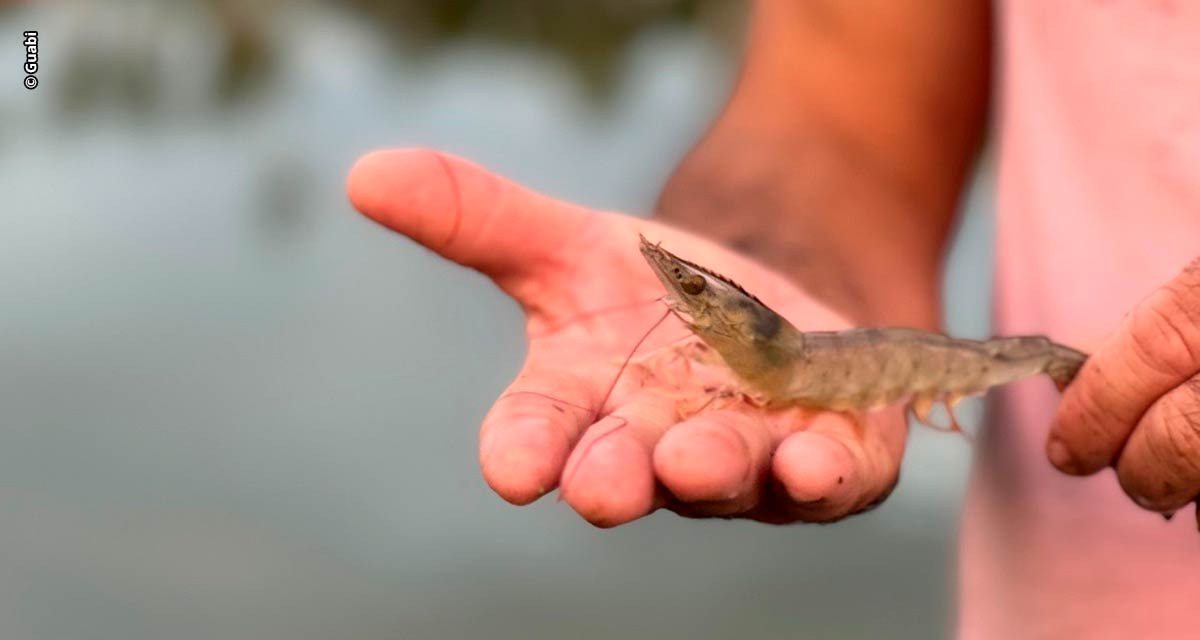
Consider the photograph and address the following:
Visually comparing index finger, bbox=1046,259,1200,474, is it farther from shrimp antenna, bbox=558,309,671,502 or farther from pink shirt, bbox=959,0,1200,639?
shrimp antenna, bbox=558,309,671,502

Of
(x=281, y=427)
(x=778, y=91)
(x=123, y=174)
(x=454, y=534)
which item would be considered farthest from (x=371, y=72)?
(x=778, y=91)

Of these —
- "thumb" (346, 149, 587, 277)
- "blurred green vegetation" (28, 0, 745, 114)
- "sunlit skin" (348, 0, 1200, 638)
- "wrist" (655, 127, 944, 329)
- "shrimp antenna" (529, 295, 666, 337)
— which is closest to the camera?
"sunlit skin" (348, 0, 1200, 638)

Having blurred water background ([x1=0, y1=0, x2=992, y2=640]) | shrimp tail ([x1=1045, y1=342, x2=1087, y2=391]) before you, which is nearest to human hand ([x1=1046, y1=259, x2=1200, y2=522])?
shrimp tail ([x1=1045, y1=342, x2=1087, y2=391])

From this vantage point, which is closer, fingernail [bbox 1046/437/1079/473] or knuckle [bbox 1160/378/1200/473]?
knuckle [bbox 1160/378/1200/473]

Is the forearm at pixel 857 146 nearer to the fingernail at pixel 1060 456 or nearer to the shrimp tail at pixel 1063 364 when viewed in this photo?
the shrimp tail at pixel 1063 364

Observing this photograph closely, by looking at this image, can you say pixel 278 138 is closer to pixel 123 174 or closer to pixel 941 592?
pixel 123 174

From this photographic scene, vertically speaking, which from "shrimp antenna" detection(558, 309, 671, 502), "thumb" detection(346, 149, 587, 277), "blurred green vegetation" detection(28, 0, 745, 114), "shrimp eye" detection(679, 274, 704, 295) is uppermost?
"thumb" detection(346, 149, 587, 277)

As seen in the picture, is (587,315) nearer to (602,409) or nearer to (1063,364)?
(602,409)
